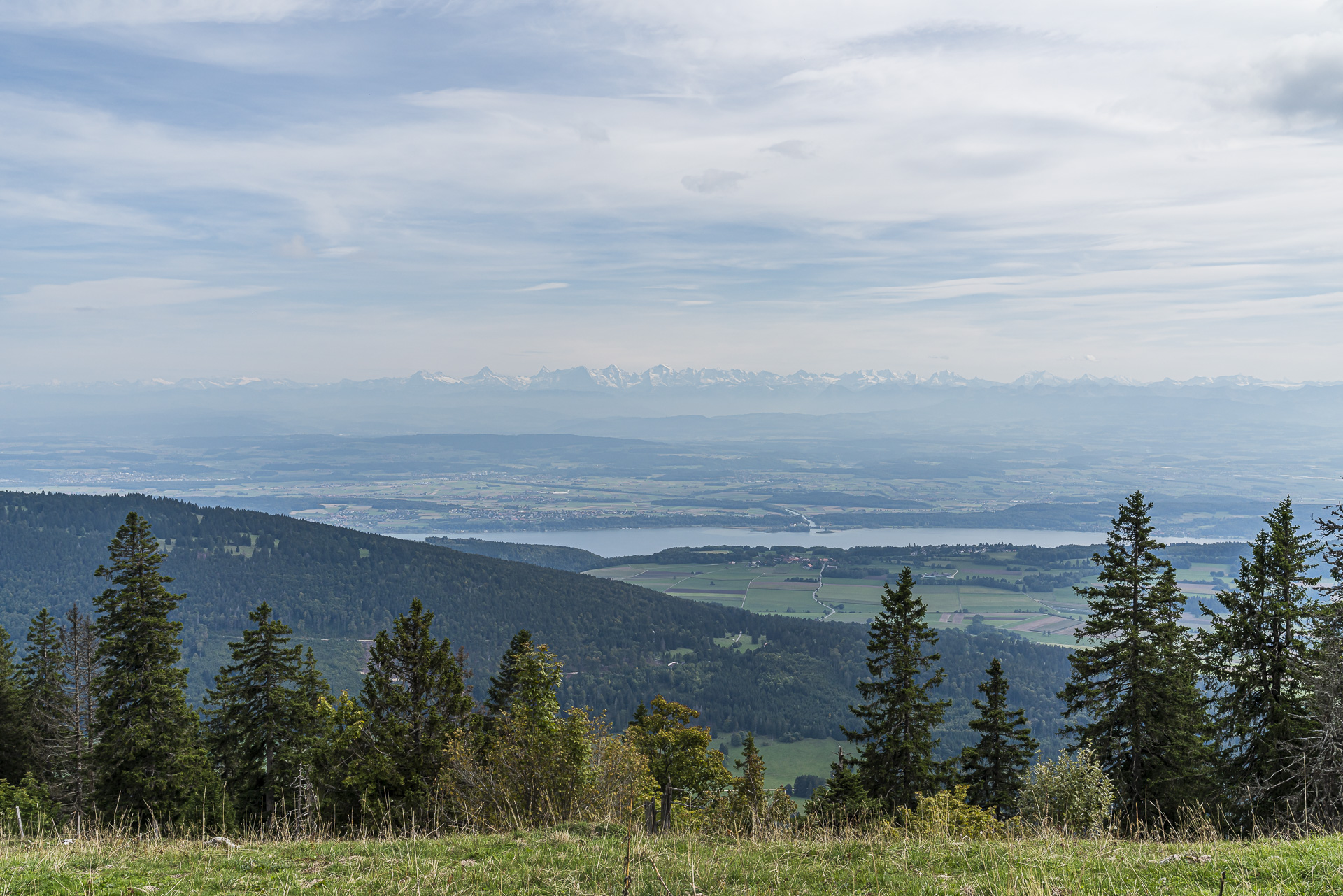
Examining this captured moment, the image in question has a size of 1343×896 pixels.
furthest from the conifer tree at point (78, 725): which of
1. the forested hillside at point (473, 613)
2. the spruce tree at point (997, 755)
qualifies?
the forested hillside at point (473, 613)

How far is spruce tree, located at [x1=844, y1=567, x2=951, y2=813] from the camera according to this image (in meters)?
24.8

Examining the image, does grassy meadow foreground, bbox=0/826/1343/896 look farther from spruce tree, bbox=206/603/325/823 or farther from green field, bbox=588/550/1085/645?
green field, bbox=588/550/1085/645

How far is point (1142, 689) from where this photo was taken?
21.5 metres

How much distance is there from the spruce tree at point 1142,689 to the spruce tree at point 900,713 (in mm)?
4461

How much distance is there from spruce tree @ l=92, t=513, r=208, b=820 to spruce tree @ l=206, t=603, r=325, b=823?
4293 millimetres

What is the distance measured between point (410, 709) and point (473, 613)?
14514 centimetres

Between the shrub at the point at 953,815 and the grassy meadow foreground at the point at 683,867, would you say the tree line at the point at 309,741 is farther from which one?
the grassy meadow foreground at the point at 683,867

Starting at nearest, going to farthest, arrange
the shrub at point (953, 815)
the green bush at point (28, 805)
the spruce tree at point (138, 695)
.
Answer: the shrub at point (953, 815)
the green bush at point (28, 805)
the spruce tree at point (138, 695)

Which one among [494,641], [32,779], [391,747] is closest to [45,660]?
[32,779]

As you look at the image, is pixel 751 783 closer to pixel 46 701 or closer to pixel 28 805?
pixel 28 805

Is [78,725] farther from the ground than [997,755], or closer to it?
closer to it

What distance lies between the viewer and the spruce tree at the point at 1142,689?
2111 centimetres

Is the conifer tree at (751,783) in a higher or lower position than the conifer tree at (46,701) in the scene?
lower

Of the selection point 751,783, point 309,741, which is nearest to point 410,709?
point 309,741
